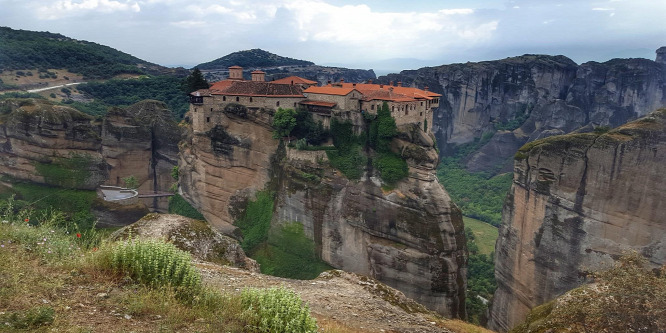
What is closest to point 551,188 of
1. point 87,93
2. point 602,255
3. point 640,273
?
point 602,255

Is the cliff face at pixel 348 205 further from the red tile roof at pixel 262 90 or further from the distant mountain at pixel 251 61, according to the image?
the distant mountain at pixel 251 61

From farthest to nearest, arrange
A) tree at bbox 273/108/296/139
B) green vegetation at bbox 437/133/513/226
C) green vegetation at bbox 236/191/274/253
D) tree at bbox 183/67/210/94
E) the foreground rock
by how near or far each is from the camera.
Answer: green vegetation at bbox 437/133/513/226
tree at bbox 183/67/210/94
green vegetation at bbox 236/191/274/253
tree at bbox 273/108/296/139
the foreground rock

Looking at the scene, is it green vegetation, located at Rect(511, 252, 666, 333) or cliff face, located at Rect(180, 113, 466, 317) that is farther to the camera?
cliff face, located at Rect(180, 113, 466, 317)

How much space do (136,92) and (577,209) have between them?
2306 inches

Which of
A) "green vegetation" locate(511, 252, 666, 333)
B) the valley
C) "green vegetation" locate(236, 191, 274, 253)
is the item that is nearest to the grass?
the valley

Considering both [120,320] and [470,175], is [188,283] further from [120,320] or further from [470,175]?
[470,175]

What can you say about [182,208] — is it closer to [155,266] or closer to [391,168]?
[391,168]

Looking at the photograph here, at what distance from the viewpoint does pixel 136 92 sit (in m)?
62.7

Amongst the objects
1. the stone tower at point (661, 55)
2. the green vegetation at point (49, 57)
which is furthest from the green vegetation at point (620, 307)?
the stone tower at point (661, 55)

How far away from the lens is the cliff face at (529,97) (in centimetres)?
6869

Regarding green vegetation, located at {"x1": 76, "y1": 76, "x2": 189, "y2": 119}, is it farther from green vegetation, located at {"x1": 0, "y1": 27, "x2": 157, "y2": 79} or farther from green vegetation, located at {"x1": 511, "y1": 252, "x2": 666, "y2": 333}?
green vegetation, located at {"x1": 511, "y1": 252, "x2": 666, "y2": 333}

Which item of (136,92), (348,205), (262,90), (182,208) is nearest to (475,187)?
(348,205)

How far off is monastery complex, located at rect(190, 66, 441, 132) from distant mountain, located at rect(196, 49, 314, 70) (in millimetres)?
88723

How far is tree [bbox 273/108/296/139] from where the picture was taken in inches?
1321
